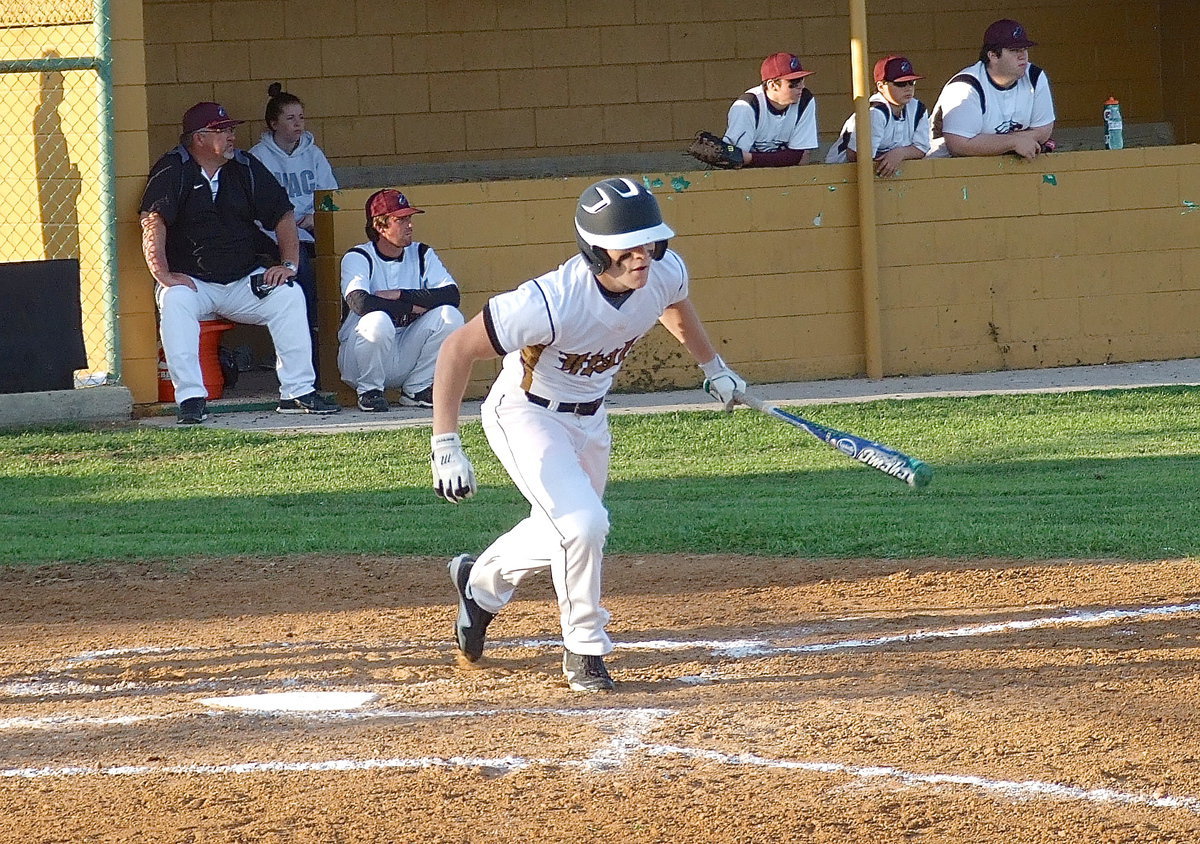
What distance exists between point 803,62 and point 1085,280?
392 cm

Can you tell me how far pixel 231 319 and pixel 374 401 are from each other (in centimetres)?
110

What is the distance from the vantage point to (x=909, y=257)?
1201 cm

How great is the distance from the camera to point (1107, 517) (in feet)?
25.3

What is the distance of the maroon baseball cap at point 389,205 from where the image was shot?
10805 millimetres

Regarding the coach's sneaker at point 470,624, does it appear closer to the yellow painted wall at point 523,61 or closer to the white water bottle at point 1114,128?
the white water bottle at point 1114,128

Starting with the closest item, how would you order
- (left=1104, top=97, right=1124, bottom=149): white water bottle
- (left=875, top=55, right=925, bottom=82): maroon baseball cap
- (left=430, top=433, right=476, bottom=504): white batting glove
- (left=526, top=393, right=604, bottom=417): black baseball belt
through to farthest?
1. (left=430, top=433, right=476, bottom=504): white batting glove
2. (left=526, top=393, right=604, bottom=417): black baseball belt
3. (left=875, top=55, right=925, bottom=82): maroon baseball cap
4. (left=1104, top=97, right=1124, bottom=149): white water bottle

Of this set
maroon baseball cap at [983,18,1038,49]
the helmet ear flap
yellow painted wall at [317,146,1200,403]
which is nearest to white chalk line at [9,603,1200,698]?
the helmet ear flap

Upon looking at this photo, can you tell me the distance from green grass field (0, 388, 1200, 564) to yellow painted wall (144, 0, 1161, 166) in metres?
4.59

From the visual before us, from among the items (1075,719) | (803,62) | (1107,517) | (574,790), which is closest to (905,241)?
(803,62)

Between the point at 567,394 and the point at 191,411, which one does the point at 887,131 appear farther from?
the point at 567,394

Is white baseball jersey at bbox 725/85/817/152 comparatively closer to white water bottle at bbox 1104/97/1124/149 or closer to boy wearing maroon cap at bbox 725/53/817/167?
boy wearing maroon cap at bbox 725/53/817/167

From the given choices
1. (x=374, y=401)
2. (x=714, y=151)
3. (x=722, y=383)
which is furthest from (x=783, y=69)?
(x=722, y=383)

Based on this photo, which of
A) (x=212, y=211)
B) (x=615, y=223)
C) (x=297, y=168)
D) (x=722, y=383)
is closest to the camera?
(x=615, y=223)

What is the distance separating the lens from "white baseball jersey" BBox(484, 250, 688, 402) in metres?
5.03
